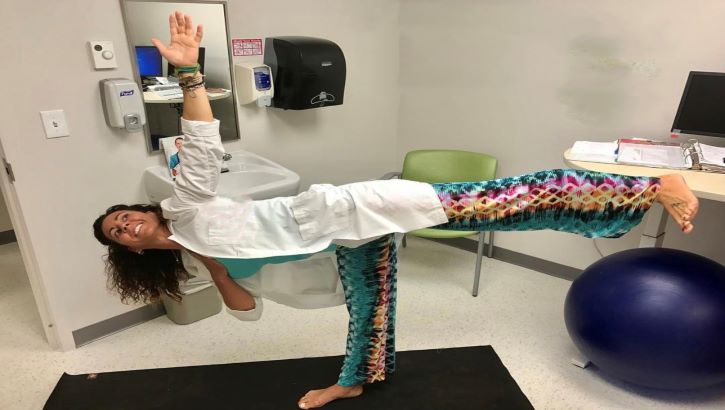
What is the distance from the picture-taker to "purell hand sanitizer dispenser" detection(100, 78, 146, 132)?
202 centimetres

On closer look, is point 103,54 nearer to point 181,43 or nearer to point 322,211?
point 181,43

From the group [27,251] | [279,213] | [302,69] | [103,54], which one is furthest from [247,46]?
[27,251]

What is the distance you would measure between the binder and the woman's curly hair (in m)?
2.04

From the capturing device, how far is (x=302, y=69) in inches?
97.7

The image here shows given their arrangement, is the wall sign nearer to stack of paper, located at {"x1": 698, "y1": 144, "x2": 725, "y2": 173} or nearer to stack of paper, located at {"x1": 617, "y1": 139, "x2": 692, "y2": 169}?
stack of paper, located at {"x1": 617, "y1": 139, "x2": 692, "y2": 169}

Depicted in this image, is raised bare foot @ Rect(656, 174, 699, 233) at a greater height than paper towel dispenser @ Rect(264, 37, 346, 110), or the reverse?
paper towel dispenser @ Rect(264, 37, 346, 110)

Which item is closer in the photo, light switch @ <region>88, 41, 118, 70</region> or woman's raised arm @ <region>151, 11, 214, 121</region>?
woman's raised arm @ <region>151, 11, 214, 121</region>

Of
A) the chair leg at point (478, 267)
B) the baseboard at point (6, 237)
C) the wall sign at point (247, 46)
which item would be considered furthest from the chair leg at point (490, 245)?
the baseboard at point (6, 237)

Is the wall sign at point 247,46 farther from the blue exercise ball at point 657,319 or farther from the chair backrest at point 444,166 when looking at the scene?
the blue exercise ball at point 657,319

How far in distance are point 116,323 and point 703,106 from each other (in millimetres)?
3081

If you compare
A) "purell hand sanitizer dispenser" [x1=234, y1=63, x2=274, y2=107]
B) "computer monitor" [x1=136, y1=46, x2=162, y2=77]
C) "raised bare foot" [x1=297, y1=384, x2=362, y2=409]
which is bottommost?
"raised bare foot" [x1=297, y1=384, x2=362, y2=409]

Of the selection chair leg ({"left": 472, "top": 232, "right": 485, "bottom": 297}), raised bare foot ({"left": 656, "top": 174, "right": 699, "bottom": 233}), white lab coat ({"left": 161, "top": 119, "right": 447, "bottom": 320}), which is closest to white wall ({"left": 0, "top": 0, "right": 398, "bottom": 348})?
white lab coat ({"left": 161, "top": 119, "right": 447, "bottom": 320})

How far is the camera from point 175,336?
2402mm

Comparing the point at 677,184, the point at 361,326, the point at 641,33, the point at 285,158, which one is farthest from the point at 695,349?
the point at 285,158
